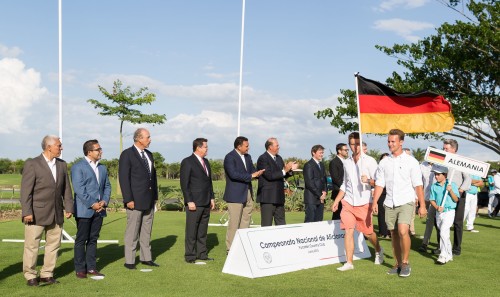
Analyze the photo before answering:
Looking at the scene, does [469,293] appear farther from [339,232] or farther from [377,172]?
[339,232]

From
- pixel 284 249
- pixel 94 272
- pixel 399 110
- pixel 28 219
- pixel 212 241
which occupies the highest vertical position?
pixel 399 110

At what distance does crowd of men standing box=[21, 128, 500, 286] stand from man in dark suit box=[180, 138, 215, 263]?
0.05 feet

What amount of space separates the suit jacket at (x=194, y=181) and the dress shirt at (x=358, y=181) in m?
2.27

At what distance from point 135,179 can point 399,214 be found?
12.6 ft

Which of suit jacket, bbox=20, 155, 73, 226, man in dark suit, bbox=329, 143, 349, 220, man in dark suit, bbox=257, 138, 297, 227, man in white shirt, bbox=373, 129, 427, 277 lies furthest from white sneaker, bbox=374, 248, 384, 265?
suit jacket, bbox=20, 155, 73, 226

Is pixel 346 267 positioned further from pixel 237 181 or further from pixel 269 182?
pixel 237 181

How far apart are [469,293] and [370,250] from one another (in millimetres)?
3402

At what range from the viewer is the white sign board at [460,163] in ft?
29.8

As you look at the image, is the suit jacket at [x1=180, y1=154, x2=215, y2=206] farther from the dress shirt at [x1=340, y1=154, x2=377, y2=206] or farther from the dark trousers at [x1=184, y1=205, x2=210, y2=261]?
the dress shirt at [x1=340, y1=154, x2=377, y2=206]

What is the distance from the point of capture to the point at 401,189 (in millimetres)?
7965

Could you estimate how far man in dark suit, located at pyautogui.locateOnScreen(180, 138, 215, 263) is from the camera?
29.8ft

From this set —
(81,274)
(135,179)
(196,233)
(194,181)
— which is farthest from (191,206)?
(81,274)

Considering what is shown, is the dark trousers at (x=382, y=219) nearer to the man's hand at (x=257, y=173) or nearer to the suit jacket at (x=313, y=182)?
the suit jacket at (x=313, y=182)

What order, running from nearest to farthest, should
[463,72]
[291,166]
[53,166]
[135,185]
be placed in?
[53,166] → [135,185] → [291,166] → [463,72]
